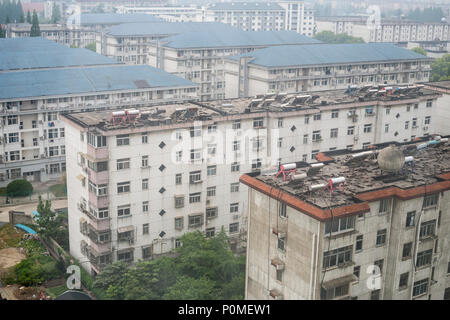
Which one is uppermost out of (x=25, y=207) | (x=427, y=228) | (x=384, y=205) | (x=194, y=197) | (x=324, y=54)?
(x=324, y=54)

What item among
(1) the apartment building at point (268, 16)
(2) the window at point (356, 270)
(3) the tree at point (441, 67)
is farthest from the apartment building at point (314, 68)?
(1) the apartment building at point (268, 16)

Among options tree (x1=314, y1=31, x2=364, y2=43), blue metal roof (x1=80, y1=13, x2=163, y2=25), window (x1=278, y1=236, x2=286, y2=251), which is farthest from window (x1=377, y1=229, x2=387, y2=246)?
tree (x1=314, y1=31, x2=364, y2=43)

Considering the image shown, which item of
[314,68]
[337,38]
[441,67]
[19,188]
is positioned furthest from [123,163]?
[337,38]

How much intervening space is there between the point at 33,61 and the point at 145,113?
22820mm

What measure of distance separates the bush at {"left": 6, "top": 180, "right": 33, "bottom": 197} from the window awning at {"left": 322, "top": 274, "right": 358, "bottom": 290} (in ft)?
60.3

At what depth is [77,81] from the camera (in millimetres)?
30266

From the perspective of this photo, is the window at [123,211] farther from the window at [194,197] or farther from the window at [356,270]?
the window at [356,270]

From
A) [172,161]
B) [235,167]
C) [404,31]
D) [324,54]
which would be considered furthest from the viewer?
[404,31]

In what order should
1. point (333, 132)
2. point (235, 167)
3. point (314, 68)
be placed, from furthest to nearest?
point (314, 68)
point (333, 132)
point (235, 167)

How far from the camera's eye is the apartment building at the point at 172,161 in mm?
17766

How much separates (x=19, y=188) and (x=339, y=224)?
61.0ft

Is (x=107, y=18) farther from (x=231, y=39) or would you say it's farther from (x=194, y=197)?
(x=194, y=197)
